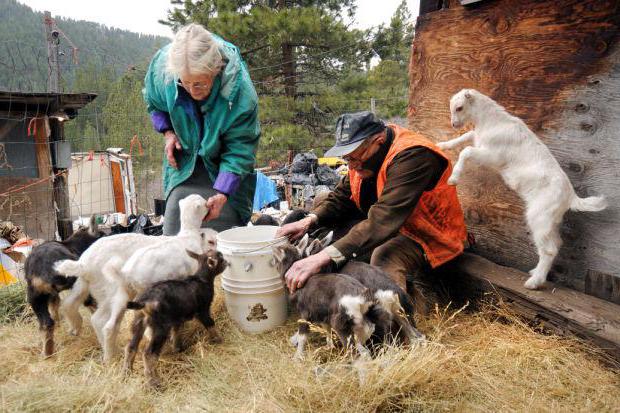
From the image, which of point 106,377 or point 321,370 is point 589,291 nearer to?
point 321,370

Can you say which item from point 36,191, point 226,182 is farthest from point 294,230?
point 36,191

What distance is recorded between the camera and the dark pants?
4.49 meters

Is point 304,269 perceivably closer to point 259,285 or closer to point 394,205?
point 259,285


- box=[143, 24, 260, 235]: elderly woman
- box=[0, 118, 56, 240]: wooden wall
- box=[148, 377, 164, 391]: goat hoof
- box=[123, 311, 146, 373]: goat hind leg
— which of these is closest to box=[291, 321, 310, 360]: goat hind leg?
box=[148, 377, 164, 391]: goat hoof

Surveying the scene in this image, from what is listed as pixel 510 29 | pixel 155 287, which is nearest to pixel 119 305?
pixel 155 287

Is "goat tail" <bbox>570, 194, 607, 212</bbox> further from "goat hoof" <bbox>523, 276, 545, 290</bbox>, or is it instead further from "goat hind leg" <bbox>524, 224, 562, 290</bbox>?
"goat hoof" <bbox>523, 276, 545, 290</bbox>

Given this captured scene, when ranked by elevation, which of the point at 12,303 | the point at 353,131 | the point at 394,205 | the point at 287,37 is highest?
the point at 287,37

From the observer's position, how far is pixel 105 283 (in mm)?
3357

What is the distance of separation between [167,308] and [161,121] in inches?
85.9

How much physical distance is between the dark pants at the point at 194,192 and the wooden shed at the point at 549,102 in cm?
259

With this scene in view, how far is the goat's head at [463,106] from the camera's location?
3.75 metres

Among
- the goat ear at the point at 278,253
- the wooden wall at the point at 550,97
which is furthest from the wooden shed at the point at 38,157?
the wooden wall at the point at 550,97

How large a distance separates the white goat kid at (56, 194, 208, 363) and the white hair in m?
1.46

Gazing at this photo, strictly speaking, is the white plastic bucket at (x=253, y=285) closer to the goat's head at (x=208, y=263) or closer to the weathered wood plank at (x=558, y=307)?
the goat's head at (x=208, y=263)
